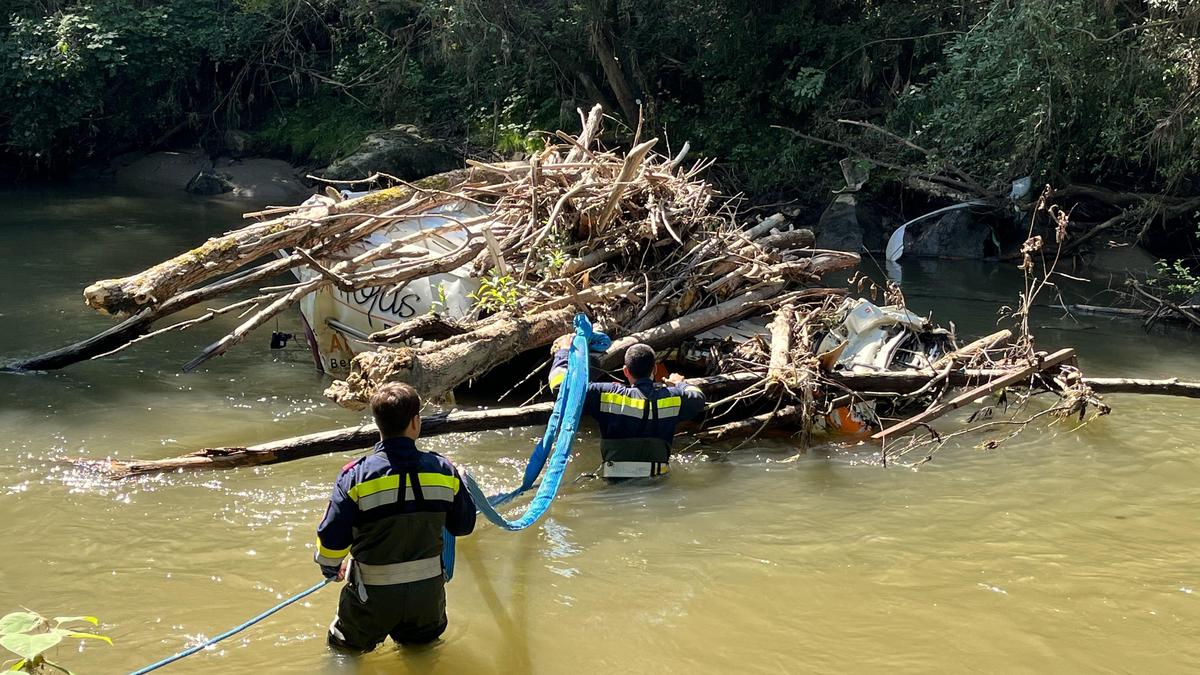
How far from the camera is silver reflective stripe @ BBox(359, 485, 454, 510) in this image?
4008 millimetres

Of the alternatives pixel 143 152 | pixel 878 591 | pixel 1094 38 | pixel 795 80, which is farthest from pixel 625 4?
pixel 878 591

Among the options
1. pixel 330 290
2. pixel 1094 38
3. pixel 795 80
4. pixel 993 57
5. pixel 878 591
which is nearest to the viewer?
pixel 878 591

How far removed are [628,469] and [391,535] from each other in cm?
269

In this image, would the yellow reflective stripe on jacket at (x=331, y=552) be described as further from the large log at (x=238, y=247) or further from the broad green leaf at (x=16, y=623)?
the large log at (x=238, y=247)

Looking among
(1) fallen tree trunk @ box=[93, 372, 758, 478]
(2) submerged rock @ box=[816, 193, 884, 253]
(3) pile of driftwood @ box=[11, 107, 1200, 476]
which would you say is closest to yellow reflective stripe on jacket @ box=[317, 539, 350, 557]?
(1) fallen tree trunk @ box=[93, 372, 758, 478]

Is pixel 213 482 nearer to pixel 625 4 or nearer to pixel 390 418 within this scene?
pixel 390 418

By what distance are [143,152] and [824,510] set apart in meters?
22.3

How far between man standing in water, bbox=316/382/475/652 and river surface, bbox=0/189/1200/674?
1.13 ft

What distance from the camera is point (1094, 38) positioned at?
12.8m

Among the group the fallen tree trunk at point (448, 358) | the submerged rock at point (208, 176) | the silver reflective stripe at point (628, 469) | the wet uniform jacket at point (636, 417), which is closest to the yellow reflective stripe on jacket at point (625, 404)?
the wet uniform jacket at point (636, 417)

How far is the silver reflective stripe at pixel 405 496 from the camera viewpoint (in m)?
4.01

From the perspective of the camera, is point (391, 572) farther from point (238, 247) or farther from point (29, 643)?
point (238, 247)

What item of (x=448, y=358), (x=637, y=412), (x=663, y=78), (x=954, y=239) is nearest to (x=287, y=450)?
(x=448, y=358)

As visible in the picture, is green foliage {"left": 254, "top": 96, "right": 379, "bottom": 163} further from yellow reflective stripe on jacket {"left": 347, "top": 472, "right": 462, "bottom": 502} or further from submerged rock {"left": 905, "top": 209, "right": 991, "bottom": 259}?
yellow reflective stripe on jacket {"left": 347, "top": 472, "right": 462, "bottom": 502}
